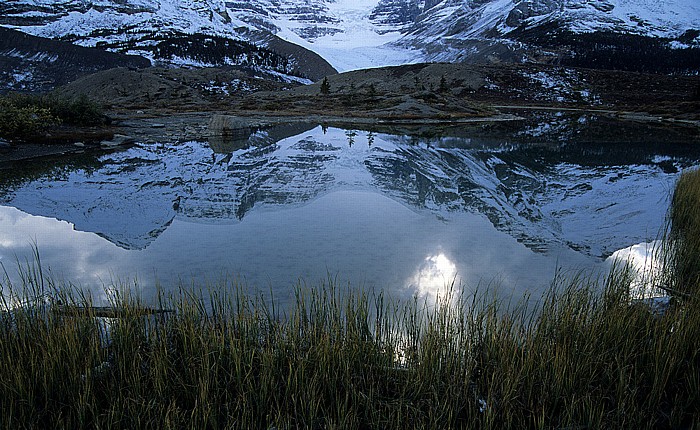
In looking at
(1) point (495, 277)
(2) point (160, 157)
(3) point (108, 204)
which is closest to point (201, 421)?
(1) point (495, 277)

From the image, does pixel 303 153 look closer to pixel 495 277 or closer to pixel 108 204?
pixel 108 204

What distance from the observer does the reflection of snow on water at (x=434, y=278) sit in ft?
18.0

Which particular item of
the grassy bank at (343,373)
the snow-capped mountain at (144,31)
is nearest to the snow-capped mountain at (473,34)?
the snow-capped mountain at (144,31)

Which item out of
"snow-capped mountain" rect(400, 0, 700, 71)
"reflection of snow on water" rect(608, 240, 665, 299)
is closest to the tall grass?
"reflection of snow on water" rect(608, 240, 665, 299)

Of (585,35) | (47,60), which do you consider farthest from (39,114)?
(585,35)

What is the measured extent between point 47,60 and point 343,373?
133m

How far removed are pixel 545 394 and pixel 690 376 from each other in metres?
1.06

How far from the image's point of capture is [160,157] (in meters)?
17.3

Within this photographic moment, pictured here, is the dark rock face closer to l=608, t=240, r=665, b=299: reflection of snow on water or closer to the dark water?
the dark water

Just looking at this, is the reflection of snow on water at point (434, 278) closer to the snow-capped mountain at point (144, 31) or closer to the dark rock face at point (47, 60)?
the dark rock face at point (47, 60)

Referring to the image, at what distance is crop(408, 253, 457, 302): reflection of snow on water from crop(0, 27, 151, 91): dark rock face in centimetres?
11246

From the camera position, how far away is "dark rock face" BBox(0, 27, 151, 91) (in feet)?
328

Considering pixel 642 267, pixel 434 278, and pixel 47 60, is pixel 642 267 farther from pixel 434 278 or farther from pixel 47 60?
pixel 47 60

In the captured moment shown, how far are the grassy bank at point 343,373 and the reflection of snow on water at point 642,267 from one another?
1191mm
